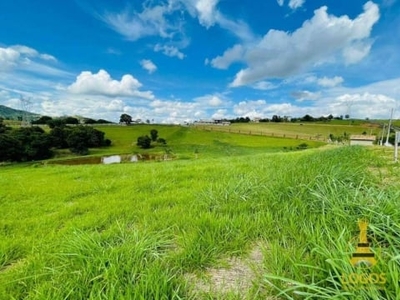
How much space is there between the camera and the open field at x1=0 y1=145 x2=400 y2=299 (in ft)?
6.23

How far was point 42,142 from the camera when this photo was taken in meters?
66.0

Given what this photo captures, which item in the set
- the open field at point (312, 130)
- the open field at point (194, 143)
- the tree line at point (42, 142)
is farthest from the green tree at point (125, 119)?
the open field at point (312, 130)

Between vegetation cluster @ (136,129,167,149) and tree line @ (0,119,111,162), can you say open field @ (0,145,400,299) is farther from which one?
vegetation cluster @ (136,129,167,149)

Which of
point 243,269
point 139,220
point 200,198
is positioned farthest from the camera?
point 200,198

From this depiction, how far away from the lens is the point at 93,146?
7931 centimetres

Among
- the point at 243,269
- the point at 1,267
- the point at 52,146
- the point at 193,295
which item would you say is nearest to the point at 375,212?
the point at 243,269

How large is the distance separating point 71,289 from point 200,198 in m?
2.56

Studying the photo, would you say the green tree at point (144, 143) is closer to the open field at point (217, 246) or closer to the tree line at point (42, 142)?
the tree line at point (42, 142)

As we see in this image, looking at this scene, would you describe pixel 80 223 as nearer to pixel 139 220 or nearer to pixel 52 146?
pixel 139 220

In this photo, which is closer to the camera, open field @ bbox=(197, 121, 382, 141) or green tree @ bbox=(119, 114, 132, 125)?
open field @ bbox=(197, 121, 382, 141)

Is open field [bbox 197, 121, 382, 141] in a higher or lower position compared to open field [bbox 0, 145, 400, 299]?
lower

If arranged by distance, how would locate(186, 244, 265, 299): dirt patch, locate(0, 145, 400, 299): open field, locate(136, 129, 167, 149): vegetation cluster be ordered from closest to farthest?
locate(0, 145, 400, 299): open field → locate(186, 244, 265, 299): dirt patch → locate(136, 129, 167, 149): vegetation cluster

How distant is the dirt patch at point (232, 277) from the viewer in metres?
2.06

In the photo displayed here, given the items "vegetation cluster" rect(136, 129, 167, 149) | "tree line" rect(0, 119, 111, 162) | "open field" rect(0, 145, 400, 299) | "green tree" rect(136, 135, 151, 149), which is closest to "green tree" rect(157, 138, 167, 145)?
"vegetation cluster" rect(136, 129, 167, 149)
